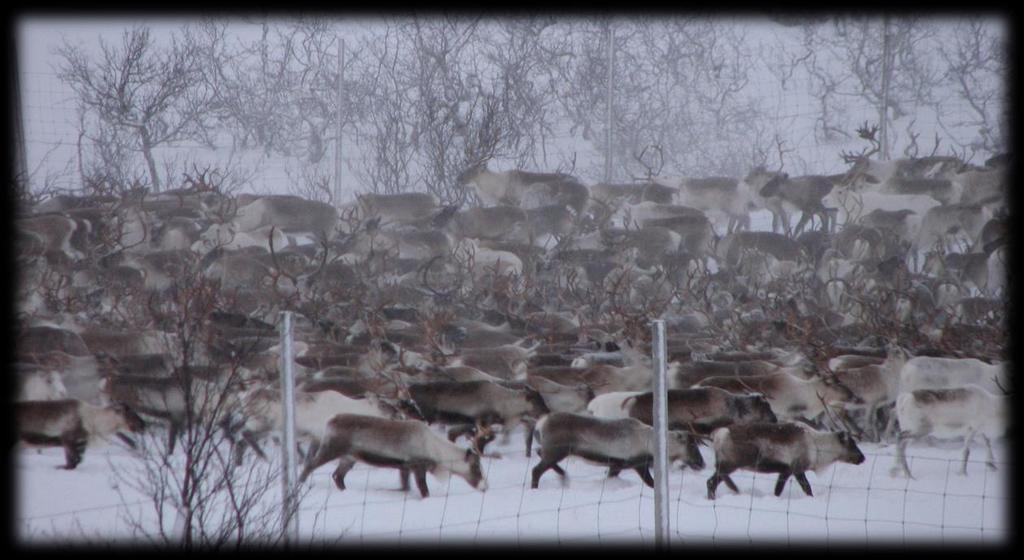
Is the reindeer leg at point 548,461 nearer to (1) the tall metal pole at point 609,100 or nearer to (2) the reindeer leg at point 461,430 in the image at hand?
(2) the reindeer leg at point 461,430

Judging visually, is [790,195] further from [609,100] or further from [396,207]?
[396,207]

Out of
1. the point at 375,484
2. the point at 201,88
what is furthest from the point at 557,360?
the point at 201,88

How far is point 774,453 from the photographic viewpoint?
15.0ft

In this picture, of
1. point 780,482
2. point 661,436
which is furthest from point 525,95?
point 661,436

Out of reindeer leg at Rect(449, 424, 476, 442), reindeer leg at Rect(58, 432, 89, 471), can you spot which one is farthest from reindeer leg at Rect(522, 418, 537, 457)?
reindeer leg at Rect(58, 432, 89, 471)

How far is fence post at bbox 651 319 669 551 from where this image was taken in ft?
11.0

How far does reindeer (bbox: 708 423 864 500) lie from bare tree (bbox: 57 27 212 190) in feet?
23.2

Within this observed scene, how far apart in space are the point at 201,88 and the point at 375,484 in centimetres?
652

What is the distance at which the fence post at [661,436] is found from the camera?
132 inches

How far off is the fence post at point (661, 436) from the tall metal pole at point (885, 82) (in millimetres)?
8190

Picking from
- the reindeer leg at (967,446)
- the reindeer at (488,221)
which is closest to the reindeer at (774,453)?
the reindeer leg at (967,446)

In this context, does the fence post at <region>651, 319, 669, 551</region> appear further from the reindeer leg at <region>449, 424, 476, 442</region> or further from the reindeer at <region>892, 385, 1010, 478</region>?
the reindeer at <region>892, 385, 1010, 478</region>

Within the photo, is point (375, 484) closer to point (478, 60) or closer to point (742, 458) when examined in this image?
point (742, 458)

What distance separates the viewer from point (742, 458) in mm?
4516
